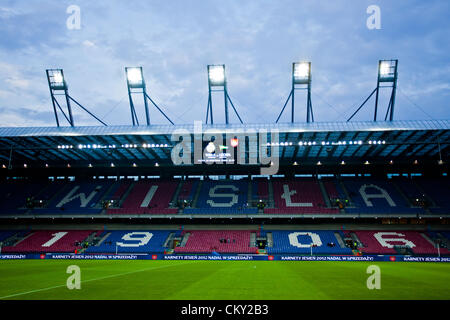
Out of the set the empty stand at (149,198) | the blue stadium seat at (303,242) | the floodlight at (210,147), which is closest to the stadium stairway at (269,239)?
the blue stadium seat at (303,242)

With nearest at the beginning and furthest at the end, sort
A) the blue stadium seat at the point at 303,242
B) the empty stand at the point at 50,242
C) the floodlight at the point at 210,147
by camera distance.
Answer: the blue stadium seat at the point at 303,242
the empty stand at the point at 50,242
the floodlight at the point at 210,147

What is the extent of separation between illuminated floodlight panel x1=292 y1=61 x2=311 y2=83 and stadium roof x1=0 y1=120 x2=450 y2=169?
7.95 meters

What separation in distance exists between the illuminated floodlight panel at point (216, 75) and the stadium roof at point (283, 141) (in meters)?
7.31

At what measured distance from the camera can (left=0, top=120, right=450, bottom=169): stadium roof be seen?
3456 cm

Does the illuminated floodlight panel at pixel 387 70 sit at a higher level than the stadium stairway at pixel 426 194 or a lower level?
higher

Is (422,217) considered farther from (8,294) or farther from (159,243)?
(8,294)

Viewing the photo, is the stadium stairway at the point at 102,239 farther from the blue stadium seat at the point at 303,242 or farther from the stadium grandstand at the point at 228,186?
the blue stadium seat at the point at 303,242

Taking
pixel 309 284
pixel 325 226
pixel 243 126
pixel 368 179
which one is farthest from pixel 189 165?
pixel 309 284

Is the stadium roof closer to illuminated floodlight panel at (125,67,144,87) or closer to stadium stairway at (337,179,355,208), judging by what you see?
Result: stadium stairway at (337,179,355,208)

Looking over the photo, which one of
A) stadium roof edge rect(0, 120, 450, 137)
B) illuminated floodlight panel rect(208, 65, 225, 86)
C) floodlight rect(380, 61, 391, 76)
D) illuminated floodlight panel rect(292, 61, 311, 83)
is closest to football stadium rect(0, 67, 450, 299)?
stadium roof edge rect(0, 120, 450, 137)

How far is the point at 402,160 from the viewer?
44562mm

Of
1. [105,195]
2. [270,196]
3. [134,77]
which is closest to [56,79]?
A: [134,77]

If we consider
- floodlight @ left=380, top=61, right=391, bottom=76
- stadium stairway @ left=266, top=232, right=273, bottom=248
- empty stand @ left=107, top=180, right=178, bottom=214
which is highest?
floodlight @ left=380, top=61, right=391, bottom=76

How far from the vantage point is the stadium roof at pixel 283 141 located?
113ft
